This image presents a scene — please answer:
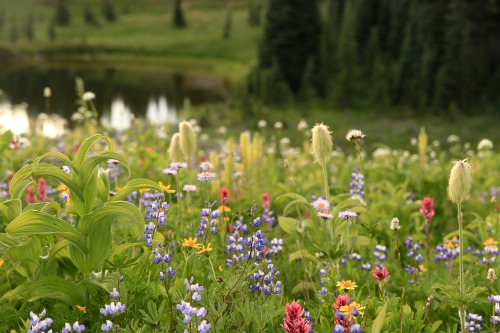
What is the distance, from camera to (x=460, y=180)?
349 cm

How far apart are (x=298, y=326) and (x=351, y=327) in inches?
11.9

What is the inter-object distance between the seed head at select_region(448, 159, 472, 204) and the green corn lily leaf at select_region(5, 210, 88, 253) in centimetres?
239

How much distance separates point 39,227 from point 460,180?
2.60 m

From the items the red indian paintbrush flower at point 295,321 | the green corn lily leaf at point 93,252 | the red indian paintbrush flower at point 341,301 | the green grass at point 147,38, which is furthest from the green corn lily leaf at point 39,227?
the green grass at point 147,38

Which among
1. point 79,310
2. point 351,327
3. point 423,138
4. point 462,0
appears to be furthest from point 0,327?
point 462,0

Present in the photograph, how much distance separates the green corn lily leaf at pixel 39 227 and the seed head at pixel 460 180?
239cm

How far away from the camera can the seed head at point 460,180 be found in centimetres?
347

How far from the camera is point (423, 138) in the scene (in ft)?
25.1

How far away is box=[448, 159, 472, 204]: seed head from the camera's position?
3467 millimetres

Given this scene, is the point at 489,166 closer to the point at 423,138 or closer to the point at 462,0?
the point at 423,138

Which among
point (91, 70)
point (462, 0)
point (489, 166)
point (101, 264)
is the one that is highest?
point (462, 0)

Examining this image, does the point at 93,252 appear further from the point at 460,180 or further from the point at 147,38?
the point at 147,38

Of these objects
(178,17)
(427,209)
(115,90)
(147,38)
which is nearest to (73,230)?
(427,209)

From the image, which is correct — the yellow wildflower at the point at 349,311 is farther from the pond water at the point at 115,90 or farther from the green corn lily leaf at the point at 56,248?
the pond water at the point at 115,90
